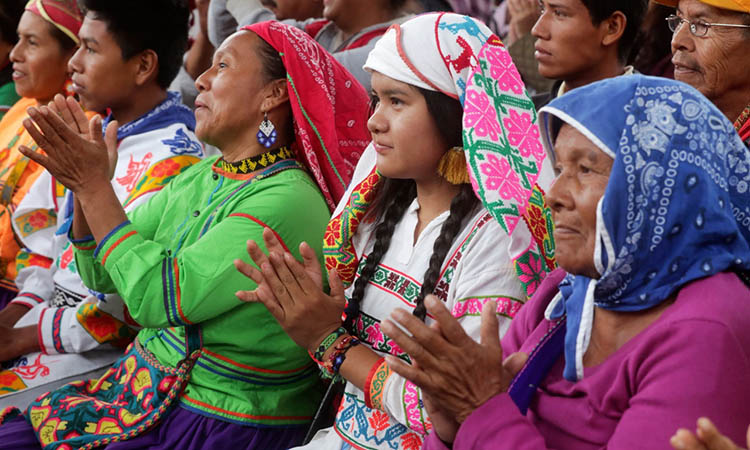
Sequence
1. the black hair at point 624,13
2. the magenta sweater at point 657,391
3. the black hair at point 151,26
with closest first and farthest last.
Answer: the magenta sweater at point 657,391
the black hair at point 624,13
the black hair at point 151,26

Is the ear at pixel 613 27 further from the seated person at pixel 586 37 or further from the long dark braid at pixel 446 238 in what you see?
the long dark braid at pixel 446 238

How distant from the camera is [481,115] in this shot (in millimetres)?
2355

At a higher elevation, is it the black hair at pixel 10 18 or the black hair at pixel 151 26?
the black hair at pixel 151 26

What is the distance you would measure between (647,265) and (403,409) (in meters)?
0.80

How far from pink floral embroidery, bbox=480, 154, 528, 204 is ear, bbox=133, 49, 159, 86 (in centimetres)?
207

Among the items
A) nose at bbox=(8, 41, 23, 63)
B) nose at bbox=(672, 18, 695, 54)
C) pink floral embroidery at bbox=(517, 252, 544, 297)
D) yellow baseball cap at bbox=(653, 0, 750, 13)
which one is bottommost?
pink floral embroidery at bbox=(517, 252, 544, 297)

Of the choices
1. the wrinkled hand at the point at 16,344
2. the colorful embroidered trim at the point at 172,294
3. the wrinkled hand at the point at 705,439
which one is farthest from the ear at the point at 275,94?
the wrinkled hand at the point at 705,439

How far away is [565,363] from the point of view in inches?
75.9

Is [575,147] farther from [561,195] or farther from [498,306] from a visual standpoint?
[498,306]

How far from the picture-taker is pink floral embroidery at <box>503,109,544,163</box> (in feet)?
7.93

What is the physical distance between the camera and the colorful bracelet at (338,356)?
2.47 m

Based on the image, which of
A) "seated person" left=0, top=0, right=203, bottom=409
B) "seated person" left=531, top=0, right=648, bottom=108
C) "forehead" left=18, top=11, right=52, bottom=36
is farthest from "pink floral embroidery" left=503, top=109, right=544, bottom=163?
"forehead" left=18, top=11, right=52, bottom=36

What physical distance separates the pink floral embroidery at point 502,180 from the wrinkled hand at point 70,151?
1238 millimetres

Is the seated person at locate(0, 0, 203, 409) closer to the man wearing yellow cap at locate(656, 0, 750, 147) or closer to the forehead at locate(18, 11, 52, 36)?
the forehead at locate(18, 11, 52, 36)
